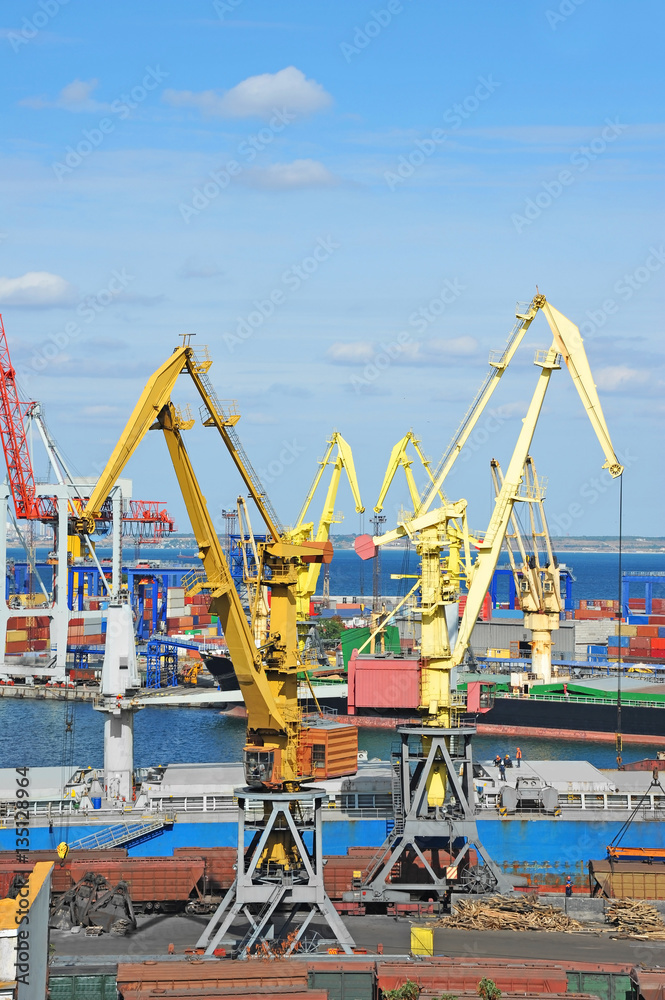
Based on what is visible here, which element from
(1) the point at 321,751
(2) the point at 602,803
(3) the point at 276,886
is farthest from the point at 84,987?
(2) the point at 602,803

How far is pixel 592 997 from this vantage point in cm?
2550

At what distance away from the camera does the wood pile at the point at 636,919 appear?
105 ft

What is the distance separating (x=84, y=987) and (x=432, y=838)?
15.8 m

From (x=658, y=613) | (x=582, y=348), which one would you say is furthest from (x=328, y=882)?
(x=658, y=613)

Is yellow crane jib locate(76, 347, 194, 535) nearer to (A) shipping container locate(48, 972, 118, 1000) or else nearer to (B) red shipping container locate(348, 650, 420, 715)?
(A) shipping container locate(48, 972, 118, 1000)

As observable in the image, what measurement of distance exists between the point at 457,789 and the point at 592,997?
12771mm

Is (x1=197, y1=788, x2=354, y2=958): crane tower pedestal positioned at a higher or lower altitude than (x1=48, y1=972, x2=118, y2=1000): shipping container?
higher

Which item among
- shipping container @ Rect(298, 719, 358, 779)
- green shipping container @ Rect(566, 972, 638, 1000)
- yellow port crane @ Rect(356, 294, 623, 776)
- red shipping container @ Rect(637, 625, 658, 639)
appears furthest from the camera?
red shipping container @ Rect(637, 625, 658, 639)

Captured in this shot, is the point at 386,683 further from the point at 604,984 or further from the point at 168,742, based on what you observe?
the point at 168,742

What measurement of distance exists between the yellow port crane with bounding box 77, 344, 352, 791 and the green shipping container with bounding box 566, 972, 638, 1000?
8897mm

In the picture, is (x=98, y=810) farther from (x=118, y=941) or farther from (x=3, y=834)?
(x=118, y=941)

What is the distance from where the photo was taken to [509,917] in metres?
32.8

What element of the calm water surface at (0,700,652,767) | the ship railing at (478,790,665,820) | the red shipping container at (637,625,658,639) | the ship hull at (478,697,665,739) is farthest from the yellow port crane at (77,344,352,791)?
the red shipping container at (637,625,658,639)

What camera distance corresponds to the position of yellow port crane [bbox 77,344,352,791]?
31.6m
